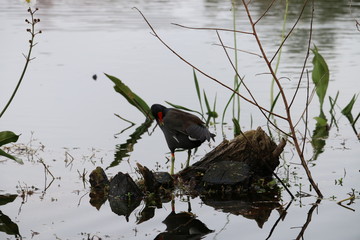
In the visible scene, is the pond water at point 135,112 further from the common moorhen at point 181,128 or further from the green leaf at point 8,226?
the common moorhen at point 181,128

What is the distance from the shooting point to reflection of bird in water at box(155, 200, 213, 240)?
4.90 meters

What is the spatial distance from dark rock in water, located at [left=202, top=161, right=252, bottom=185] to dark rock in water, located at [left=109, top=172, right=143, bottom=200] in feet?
1.83

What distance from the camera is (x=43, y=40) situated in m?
13.8

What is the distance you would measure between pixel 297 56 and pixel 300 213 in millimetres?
6863

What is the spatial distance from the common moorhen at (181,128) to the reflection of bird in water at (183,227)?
2.60ft

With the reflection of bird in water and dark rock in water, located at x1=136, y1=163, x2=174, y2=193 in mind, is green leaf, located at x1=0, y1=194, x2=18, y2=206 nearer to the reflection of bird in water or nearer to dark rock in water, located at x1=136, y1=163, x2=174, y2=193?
dark rock in water, located at x1=136, y1=163, x2=174, y2=193

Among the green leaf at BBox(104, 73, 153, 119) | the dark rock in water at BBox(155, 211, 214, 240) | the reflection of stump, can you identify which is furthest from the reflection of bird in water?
the green leaf at BBox(104, 73, 153, 119)

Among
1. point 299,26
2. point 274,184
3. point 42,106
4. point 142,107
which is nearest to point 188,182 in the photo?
point 274,184

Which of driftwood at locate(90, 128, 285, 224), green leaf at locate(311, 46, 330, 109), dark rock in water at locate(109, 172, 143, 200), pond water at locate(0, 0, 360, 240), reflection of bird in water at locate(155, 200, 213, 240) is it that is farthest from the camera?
green leaf at locate(311, 46, 330, 109)

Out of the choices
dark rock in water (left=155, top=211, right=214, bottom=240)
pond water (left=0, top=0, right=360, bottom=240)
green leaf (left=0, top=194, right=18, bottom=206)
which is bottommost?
pond water (left=0, top=0, right=360, bottom=240)

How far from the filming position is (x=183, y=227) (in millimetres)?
5086

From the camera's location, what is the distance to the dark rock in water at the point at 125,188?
5.71m

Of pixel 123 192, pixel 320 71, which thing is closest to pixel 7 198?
pixel 123 192

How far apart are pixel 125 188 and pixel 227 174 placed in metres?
0.81
